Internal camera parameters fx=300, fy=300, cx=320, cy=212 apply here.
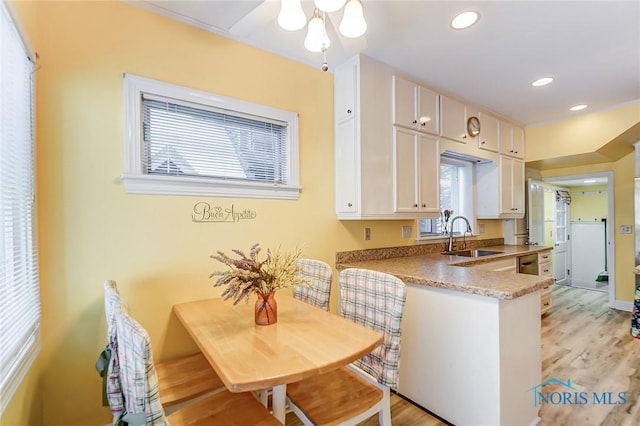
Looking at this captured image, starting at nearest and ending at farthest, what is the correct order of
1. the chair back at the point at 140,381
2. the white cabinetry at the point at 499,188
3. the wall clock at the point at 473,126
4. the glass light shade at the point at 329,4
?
1. the chair back at the point at 140,381
2. the glass light shade at the point at 329,4
3. the wall clock at the point at 473,126
4. the white cabinetry at the point at 499,188

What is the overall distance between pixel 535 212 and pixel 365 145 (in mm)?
3361

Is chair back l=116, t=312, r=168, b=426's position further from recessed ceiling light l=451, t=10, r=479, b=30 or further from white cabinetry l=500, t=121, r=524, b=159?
white cabinetry l=500, t=121, r=524, b=159

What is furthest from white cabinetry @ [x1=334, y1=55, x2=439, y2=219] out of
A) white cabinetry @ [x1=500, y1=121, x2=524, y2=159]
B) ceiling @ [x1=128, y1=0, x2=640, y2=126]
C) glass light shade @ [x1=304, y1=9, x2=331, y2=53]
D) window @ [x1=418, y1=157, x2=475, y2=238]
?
white cabinetry @ [x1=500, y1=121, x2=524, y2=159]

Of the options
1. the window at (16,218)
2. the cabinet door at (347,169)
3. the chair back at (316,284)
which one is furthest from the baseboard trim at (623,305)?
the window at (16,218)

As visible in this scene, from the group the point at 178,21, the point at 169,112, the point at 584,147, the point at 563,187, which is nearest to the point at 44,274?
the point at 169,112

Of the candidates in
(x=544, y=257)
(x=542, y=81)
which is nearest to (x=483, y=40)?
(x=542, y=81)

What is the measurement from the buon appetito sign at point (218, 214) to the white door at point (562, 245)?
596cm

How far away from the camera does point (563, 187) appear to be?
5816 millimetres

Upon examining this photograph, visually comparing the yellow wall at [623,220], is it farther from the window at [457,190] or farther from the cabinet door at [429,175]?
the cabinet door at [429,175]

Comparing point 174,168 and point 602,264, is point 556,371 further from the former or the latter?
point 602,264

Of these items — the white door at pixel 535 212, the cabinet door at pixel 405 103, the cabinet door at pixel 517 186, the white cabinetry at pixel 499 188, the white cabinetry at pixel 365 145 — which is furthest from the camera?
the white door at pixel 535 212

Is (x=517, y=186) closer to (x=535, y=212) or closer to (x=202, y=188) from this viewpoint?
(x=535, y=212)

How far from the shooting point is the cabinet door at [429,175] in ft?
9.08

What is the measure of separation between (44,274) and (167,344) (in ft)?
2.45
